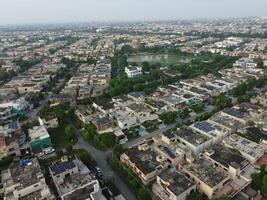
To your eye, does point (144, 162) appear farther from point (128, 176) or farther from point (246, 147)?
point (246, 147)

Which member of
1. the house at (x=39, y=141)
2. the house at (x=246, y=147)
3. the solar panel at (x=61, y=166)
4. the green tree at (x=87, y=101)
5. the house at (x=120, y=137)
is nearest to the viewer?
the solar panel at (x=61, y=166)

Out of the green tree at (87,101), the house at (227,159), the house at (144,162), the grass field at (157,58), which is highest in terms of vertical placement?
the house at (227,159)

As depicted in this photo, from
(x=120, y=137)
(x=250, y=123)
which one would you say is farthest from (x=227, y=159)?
(x=120, y=137)

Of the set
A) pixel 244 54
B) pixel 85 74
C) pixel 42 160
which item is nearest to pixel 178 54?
pixel 244 54

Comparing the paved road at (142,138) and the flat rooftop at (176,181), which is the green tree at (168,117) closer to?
the paved road at (142,138)

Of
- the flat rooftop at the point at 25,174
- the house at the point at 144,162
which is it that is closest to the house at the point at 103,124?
the house at the point at 144,162
